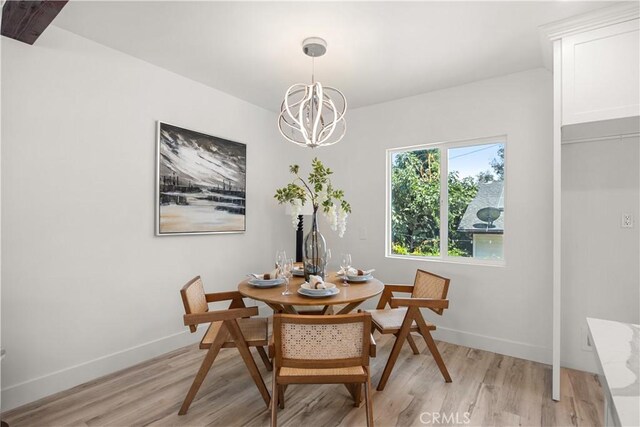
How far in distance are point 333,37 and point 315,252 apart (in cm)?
159

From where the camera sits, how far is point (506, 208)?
301 centimetres

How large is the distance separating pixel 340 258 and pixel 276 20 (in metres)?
2.68

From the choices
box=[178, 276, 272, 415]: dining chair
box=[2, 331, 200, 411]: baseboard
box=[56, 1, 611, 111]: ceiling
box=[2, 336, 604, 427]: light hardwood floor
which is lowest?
box=[2, 336, 604, 427]: light hardwood floor

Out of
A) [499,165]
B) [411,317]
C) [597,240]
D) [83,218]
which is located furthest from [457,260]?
[83,218]

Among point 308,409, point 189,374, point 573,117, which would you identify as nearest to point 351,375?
point 308,409

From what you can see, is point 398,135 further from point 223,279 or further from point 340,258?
point 223,279

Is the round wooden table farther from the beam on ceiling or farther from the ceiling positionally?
the beam on ceiling

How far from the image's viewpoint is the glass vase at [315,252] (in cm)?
242

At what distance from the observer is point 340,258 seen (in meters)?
4.04

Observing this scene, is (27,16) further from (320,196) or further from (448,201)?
(448,201)

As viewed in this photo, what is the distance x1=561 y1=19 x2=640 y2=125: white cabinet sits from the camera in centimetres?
202

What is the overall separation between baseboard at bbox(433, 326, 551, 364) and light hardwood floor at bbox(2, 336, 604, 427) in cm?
11

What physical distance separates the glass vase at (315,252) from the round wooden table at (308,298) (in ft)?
0.55

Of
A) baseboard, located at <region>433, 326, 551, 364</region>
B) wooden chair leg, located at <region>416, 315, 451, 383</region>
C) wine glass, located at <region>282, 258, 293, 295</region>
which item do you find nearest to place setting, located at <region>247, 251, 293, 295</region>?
wine glass, located at <region>282, 258, 293, 295</region>
